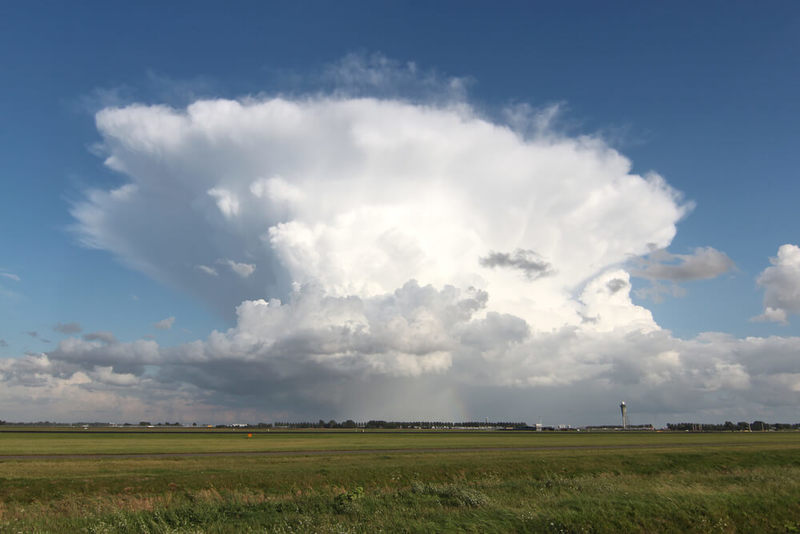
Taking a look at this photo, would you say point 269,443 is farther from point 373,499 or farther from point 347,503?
point 347,503

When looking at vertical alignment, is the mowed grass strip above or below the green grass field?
below

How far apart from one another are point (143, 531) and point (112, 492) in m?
21.7

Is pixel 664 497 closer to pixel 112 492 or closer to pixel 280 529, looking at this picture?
pixel 280 529

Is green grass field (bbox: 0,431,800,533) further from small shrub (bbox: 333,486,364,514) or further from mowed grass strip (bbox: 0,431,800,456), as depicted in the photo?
mowed grass strip (bbox: 0,431,800,456)

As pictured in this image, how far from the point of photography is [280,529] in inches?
825

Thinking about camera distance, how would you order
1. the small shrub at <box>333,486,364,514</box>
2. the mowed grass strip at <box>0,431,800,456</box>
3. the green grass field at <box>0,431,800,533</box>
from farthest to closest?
the mowed grass strip at <box>0,431,800,456</box>
the small shrub at <box>333,486,364,514</box>
the green grass field at <box>0,431,800,533</box>

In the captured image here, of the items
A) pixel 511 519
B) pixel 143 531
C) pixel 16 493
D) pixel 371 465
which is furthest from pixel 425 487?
pixel 16 493

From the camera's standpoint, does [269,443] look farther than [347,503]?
Yes

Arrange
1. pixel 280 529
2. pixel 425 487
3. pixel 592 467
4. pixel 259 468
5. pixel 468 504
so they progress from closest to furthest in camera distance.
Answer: pixel 280 529, pixel 468 504, pixel 425 487, pixel 259 468, pixel 592 467

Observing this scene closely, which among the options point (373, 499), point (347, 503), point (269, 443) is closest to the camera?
point (347, 503)

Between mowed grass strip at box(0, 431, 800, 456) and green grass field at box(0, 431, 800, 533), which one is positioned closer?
green grass field at box(0, 431, 800, 533)

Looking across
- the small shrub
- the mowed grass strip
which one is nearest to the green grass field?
the small shrub

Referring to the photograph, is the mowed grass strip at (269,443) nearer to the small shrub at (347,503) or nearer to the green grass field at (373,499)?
the green grass field at (373,499)

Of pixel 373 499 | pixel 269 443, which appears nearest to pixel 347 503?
pixel 373 499
